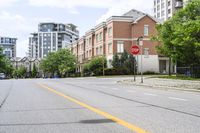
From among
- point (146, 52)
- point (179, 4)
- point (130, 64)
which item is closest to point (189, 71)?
point (130, 64)

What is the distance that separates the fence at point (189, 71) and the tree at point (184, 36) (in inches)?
17.7

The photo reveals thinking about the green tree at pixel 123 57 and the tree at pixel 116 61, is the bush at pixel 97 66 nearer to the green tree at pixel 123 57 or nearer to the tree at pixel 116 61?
the tree at pixel 116 61

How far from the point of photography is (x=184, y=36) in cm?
3259

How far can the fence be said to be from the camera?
34156mm

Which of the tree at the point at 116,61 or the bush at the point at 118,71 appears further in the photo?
the tree at the point at 116,61

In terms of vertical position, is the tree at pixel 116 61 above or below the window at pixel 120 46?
below

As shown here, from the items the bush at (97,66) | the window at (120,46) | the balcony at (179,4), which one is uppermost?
the balcony at (179,4)

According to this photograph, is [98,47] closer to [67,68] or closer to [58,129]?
[67,68]

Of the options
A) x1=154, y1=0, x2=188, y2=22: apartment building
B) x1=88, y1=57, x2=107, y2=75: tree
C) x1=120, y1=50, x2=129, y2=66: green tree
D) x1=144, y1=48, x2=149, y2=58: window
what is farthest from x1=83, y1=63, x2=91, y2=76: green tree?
x1=154, y1=0, x2=188, y2=22: apartment building

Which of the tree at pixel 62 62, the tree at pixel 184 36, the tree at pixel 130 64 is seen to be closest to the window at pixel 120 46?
the tree at pixel 130 64

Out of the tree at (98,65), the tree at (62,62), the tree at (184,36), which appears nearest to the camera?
the tree at (184,36)

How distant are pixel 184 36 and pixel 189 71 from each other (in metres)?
4.54

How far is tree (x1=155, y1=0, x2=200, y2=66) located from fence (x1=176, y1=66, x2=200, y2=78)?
449 millimetres

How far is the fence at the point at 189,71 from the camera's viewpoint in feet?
112
